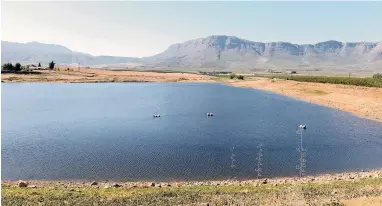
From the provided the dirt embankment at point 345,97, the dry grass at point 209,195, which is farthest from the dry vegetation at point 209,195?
the dirt embankment at point 345,97

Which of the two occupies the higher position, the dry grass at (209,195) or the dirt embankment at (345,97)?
the dirt embankment at (345,97)

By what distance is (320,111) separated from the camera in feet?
326

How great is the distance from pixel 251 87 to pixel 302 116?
4150 inches

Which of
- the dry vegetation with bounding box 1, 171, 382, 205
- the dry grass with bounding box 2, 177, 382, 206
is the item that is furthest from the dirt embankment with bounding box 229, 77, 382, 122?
the dry grass with bounding box 2, 177, 382, 206

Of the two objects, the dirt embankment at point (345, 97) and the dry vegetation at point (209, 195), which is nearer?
the dry vegetation at point (209, 195)

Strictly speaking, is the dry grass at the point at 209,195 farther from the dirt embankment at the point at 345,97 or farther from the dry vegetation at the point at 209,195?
the dirt embankment at the point at 345,97

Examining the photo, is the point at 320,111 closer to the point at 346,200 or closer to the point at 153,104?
the point at 153,104

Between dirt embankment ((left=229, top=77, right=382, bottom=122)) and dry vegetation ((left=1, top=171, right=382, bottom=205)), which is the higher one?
dirt embankment ((left=229, top=77, right=382, bottom=122))

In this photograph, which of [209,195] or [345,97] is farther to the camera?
[345,97]

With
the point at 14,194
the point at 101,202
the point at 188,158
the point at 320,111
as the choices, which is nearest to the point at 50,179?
the point at 14,194

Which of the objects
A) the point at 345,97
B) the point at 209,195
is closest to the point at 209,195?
the point at 209,195

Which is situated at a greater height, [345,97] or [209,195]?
[345,97]

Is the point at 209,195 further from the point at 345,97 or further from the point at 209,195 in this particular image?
the point at 345,97

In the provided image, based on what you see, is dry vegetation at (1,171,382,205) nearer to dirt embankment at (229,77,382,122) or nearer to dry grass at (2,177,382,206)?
dry grass at (2,177,382,206)
